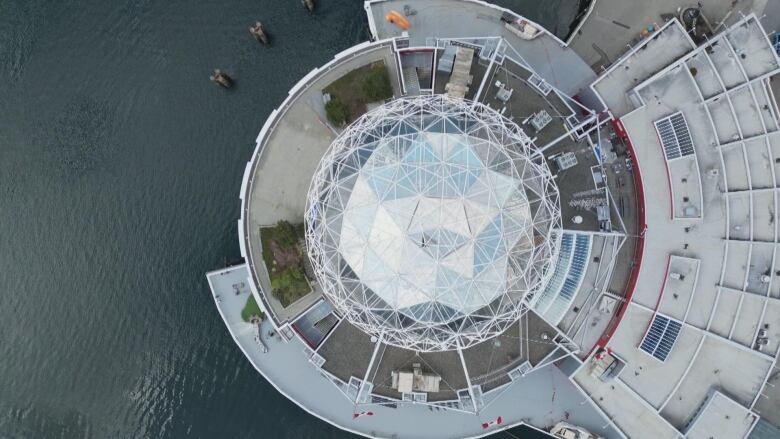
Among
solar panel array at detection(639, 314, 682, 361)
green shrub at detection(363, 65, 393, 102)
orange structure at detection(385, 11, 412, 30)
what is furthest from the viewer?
orange structure at detection(385, 11, 412, 30)

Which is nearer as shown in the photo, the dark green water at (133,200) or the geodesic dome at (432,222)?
the geodesic dome at (432,222)

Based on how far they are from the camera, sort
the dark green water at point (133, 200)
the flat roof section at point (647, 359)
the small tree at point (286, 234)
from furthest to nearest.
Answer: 1. the dark green water at point (133, 200)
2. the small tree at point (286, 234)
3. the flat roof section at point (647, 359)

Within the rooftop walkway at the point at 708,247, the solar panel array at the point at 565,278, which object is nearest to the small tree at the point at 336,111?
the solar panel array at the point at 565,278

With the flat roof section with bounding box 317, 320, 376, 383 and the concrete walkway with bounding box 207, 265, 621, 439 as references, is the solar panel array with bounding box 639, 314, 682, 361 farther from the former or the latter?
the flat roof section with bounding box 317, 320, 376, 383

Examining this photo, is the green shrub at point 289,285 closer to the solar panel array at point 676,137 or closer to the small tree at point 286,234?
the small tree at point 286,234

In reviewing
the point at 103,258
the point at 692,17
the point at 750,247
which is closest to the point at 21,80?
the point at 103,258

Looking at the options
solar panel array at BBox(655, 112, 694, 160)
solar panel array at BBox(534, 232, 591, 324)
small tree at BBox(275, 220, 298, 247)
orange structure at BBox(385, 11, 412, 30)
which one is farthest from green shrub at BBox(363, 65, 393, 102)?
solar panel array at BBox(655, 112, 694, 160)

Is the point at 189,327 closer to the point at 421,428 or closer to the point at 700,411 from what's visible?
the point at 421,428
